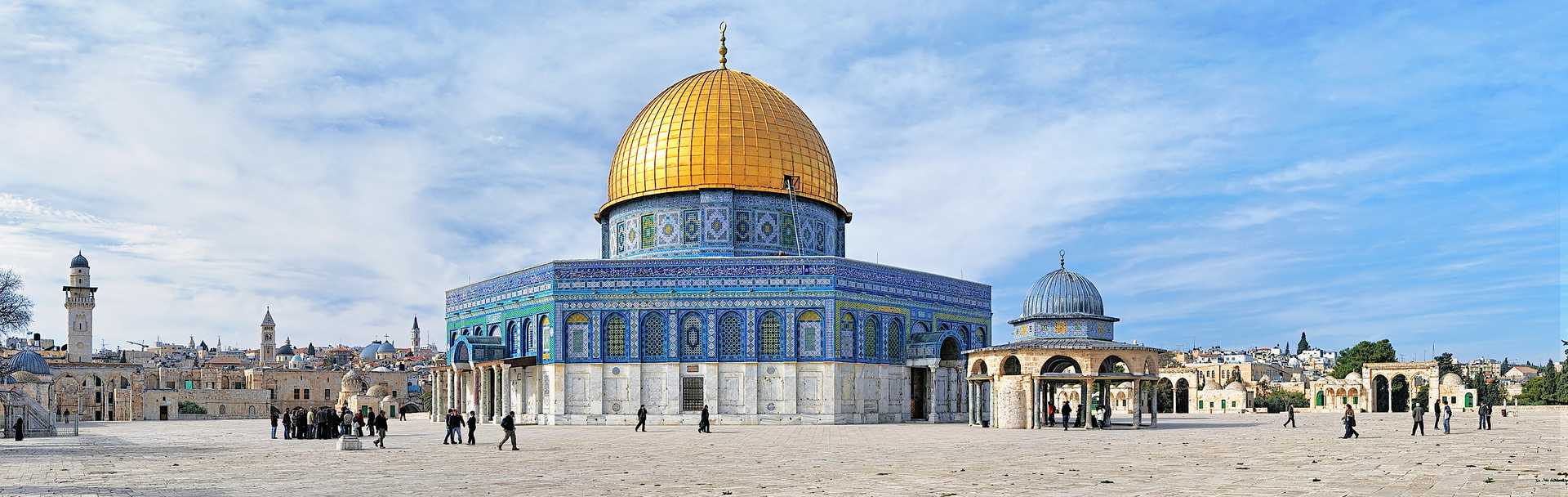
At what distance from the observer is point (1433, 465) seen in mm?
18734

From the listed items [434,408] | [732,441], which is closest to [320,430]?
[732,441]

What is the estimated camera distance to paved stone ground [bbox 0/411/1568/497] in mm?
15172

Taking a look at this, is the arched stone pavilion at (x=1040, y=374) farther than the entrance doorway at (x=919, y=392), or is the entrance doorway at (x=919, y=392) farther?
the entrance doorway at (x=919, y=392)

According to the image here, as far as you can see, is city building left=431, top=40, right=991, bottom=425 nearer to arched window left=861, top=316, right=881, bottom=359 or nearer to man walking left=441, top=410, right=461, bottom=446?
arched window left=861, top=316, right=881, bottom=359

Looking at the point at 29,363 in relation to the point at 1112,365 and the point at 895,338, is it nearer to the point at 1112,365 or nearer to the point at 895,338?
the point at 895,338

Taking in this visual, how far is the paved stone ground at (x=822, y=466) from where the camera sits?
49.8ft

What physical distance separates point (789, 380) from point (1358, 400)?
166ft

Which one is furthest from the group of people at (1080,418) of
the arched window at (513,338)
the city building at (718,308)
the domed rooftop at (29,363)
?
the domed rooftop at (29,363)

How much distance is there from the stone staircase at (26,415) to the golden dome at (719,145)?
1858 centimetres

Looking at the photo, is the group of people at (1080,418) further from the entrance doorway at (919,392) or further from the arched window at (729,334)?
the arched window at (729,334)

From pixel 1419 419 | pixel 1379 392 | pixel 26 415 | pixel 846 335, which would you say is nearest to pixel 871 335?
pixel 846 335

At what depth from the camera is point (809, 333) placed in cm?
4075

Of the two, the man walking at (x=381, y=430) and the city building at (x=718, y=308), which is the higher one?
the city building at (x=718, y=308)

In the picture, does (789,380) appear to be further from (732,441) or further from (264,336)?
(264,336)
